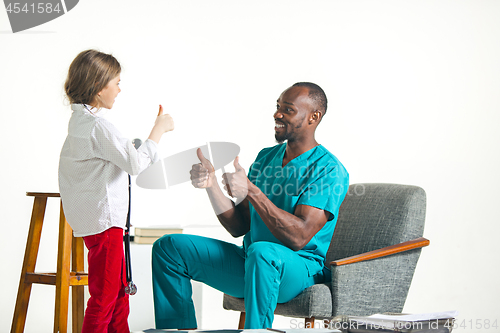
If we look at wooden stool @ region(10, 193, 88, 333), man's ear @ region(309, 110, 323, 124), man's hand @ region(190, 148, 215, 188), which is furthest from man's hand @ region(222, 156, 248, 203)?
wooden stool @ region(10, 193, 88, 333)

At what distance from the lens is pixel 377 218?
6.25ft

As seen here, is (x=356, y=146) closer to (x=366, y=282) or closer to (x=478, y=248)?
(x=478, y=248)

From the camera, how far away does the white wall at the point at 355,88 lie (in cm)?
285

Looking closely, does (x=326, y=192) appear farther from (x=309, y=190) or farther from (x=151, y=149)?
(x=151, y=149)

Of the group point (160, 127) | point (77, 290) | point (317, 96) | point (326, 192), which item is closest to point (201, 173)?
point (160, 127)

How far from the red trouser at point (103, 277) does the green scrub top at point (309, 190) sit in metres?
0.46

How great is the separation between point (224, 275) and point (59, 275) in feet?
2.47

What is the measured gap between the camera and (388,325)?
1.09m

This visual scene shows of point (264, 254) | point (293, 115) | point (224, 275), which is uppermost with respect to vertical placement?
point (293, 115)

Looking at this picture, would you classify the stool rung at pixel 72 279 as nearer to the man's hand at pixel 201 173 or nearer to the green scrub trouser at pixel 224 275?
the green scrub trouser at pixel 224 275

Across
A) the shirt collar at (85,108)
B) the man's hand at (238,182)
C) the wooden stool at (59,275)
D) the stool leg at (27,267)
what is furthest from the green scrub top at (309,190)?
the stool leg at (27,267)

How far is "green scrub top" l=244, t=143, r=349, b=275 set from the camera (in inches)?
66.5

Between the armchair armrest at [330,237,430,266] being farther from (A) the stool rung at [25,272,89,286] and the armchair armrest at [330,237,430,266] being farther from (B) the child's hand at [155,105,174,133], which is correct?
(A) the stool rung at [25,272,89,286]

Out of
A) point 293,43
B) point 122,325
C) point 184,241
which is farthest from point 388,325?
point 293,43
